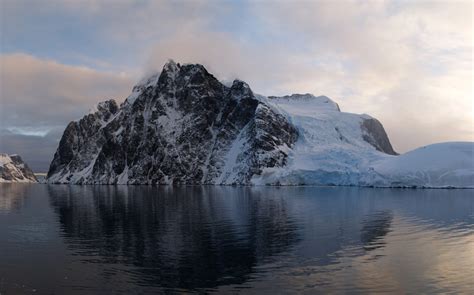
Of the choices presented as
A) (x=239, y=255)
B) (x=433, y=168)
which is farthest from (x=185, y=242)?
(x=433, y=168)

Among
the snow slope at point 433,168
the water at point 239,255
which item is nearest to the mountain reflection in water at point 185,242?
the water at point 239,255

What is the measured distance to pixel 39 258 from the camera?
119 feet

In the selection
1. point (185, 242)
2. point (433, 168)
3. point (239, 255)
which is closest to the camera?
point (239, 255)

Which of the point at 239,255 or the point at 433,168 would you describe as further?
the point at 433,168

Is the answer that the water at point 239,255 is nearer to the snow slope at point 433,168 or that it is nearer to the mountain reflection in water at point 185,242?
the mountain reflection in water at point 185,242

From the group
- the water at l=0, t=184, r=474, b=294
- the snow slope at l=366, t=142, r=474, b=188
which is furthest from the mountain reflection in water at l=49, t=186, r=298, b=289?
the snow slope at l=366, t=142, r=474, b=188

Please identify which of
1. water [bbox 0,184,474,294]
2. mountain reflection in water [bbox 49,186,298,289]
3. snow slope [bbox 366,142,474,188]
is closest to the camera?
water [bbox 0,184,474,294]

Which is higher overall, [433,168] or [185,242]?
[433,168]

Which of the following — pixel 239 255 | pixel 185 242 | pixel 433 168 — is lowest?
pixel 239 255

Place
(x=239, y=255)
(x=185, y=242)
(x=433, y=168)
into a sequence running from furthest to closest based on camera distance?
(x=433, y=168)
(x=185, y=242)
(x=239, y=255)

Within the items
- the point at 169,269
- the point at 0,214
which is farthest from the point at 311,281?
the point at 0,214

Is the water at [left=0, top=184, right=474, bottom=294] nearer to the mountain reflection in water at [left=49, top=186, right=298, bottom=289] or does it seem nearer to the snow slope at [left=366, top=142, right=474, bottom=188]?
the mountain reflection in water at [left=49, top=186, right=298, bottom=289]

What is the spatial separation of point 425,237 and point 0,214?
63.3 m

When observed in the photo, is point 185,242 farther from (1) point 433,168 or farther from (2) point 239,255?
(1) point 433,168
